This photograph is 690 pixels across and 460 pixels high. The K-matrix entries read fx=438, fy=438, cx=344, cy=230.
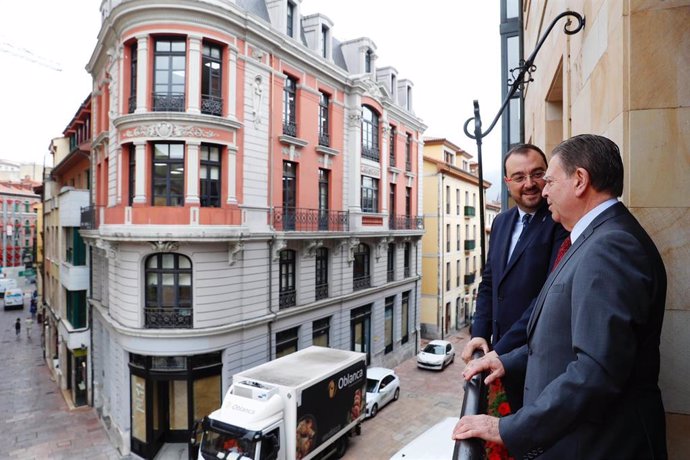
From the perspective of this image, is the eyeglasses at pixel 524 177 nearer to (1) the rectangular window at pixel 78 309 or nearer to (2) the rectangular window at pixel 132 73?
(2) the rectangular window at pixel 132 73

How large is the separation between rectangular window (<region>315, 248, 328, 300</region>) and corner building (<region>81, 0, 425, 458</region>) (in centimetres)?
9

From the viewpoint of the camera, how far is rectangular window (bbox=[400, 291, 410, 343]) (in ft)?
97.0

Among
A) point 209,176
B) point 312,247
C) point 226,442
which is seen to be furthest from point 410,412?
point 209,176

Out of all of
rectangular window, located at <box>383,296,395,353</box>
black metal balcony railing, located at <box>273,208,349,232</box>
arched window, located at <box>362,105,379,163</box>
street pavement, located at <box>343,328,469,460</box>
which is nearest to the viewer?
street pavement, located at <box>343,328,469,460</box>

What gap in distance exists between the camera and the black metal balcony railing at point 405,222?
2774 cm

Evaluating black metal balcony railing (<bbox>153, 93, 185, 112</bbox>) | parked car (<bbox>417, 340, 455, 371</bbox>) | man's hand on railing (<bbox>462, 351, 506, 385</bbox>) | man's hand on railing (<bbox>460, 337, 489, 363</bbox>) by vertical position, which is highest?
black metal balcony railing (<bbox>153, 93, 185, 112</bbox>)

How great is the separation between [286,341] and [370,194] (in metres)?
10.1

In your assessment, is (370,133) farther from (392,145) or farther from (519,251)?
(519,251)

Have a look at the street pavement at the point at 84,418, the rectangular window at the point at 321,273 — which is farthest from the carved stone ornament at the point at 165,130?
the street pavement at the point at 84,418

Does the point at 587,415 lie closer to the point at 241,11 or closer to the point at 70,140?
the point at 241,11

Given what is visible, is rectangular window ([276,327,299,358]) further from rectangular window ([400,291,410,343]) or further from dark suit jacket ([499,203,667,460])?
dark suit jacket ([499,203,667,460])

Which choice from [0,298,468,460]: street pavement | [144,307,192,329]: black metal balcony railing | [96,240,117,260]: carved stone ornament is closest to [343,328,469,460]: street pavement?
[0,298,468,460]: street pavement

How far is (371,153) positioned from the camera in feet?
82.6

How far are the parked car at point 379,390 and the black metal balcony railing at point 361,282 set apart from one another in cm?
470
